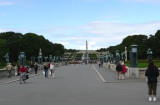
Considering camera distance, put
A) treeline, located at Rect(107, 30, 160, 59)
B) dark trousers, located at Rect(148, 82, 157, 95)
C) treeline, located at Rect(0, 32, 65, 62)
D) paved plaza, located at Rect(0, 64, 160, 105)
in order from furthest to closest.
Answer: treeline, located at Rect(107, 30, 160, 59), treeline, located at Rect(0, 32, 65, 62), dark trousers, located at Rect(148, 82, 157, 95), paved plaza, located at Rect(0, 64, 160, 105)

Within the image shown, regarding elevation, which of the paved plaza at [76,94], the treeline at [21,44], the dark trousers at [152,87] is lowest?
the paved plaza at [76,94]

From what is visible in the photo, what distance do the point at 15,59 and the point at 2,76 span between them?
81908 mm

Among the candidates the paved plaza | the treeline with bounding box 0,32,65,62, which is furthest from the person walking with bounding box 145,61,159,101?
the treeline with bounding box 0,32,65,62

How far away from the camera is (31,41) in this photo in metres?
116

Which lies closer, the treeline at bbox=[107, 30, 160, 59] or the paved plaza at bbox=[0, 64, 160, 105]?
the paved plaza at bbox=[0, 64, 160, 105]

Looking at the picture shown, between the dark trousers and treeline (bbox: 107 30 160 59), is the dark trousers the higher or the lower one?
the lower one

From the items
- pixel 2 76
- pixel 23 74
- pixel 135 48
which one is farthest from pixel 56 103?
pixel 2 76

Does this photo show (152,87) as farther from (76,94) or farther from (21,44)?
(21,44)

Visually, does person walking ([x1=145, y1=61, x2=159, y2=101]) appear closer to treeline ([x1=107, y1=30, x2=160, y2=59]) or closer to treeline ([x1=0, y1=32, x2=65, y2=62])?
treeline ([x1=0, y1=32, x2=65, y2=62])

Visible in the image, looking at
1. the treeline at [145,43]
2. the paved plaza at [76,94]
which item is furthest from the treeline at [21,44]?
the paved plaza at [76,94]

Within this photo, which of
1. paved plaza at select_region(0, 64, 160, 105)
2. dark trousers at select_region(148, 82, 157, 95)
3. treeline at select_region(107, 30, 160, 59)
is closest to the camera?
paved plaza at select_region(0, 64, 160, 105)

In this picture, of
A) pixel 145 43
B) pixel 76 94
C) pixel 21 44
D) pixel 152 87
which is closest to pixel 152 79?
pixel 152 87

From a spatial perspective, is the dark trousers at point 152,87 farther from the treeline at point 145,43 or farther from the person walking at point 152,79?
the treeline at point 145,43

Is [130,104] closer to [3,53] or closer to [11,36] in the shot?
[3,53]
